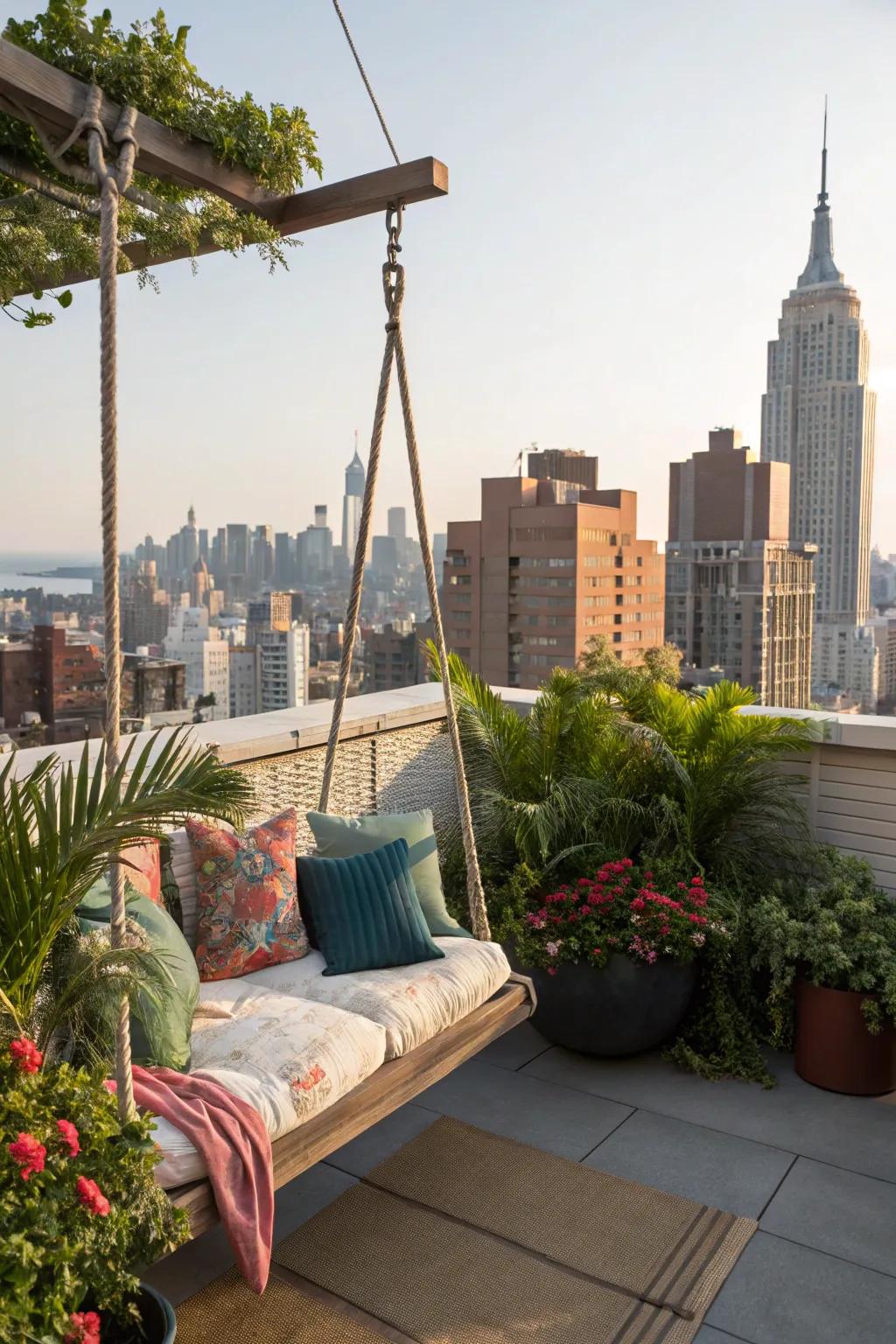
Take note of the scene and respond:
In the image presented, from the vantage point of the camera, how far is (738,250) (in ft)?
65.0

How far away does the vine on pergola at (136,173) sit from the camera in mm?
1787

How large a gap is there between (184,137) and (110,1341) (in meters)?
2.07

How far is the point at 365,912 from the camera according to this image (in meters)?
2.71

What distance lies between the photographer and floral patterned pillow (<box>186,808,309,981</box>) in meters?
2.58

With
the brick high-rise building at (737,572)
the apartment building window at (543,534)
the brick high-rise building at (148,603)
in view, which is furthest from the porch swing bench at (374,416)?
the apartment building window at (543,534)

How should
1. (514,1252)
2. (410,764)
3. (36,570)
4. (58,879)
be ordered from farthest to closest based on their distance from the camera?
1. (36,570)
2. (410,764)
3. (514,1252)
4. (58,879)

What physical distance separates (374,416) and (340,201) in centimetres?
55

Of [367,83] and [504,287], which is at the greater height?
[504,287]

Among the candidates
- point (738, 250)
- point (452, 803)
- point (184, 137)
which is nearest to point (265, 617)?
point (452, 803)

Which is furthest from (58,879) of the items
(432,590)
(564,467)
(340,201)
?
(564,467)

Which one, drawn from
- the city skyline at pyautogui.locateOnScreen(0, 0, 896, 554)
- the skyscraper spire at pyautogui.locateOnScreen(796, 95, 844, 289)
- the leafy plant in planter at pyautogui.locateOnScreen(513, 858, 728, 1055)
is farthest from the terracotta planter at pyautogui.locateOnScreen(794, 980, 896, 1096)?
the skyscraper spire at pyautogui.locateOnScreen(796, 95, 844, 289)

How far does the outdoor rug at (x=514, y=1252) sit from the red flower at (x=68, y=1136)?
952 mm

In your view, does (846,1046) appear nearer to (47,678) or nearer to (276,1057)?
(276,1057)

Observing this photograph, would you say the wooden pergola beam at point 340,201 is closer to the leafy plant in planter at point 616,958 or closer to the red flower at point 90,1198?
the red flower at point 90,1198
